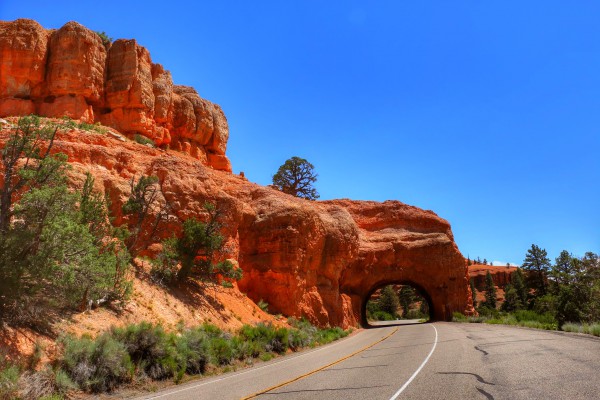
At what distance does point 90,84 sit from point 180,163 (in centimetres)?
1480

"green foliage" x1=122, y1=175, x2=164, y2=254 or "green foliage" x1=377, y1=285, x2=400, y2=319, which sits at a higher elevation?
"green foliage" x1=122, y1=175, x2=164, y2=254

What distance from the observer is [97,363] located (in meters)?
A: 11.0

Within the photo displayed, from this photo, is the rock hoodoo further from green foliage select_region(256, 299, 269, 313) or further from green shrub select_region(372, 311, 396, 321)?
green shrub select_region(372, 311, 396, 321)

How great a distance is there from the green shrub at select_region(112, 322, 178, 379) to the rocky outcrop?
2180 centimetres

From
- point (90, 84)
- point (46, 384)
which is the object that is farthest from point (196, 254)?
point (90, 84)

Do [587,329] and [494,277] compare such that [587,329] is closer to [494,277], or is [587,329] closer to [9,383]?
[9,383]

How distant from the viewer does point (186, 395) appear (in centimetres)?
996

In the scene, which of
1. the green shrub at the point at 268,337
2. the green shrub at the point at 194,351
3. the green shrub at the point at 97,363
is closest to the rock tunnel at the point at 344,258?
the green shrub at the point at 268,337

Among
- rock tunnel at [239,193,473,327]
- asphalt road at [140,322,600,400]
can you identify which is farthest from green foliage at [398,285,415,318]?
asphalt road at [140,322,600,400]

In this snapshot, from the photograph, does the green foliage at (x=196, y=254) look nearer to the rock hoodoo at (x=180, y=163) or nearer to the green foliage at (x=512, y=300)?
the rock hoodoo at (x=180, y=163)

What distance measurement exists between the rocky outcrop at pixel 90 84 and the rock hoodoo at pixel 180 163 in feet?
0.27

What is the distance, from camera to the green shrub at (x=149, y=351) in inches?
490

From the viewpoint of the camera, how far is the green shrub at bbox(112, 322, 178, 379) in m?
12.5

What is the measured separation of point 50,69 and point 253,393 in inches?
1319
